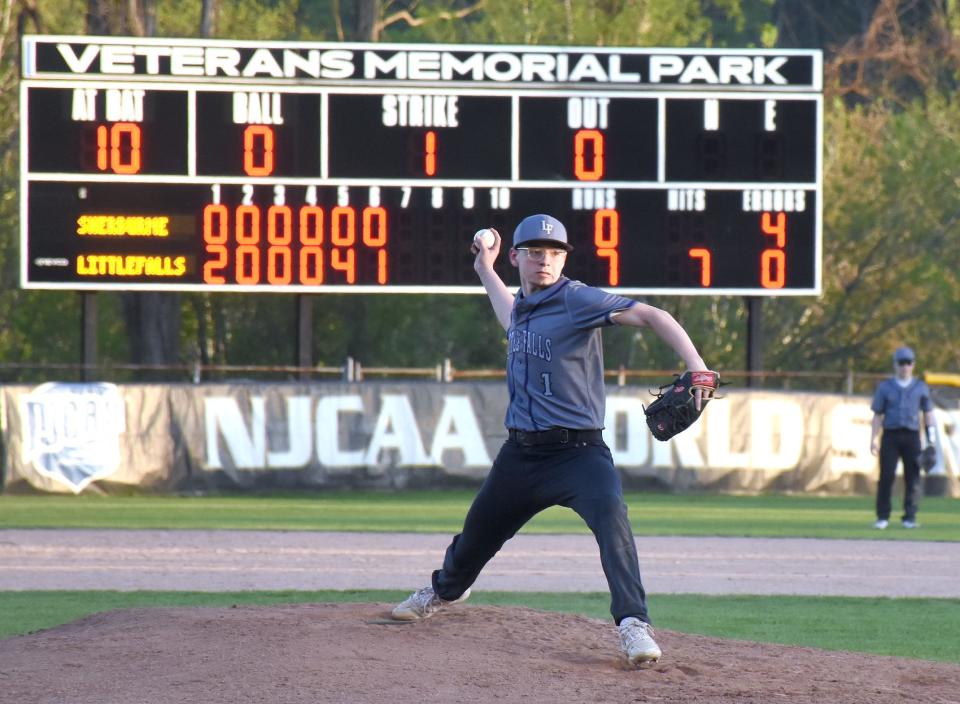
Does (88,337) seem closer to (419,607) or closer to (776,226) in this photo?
(776,226)

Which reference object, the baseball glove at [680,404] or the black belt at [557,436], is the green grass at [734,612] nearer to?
the black belt at [557,436]

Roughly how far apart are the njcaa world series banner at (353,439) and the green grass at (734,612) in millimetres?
9814

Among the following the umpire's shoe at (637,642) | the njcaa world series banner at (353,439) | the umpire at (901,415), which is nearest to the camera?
the umpire's shoe at (637,642)

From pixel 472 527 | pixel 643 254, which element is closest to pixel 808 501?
pixel 643 254

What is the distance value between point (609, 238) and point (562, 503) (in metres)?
13.0

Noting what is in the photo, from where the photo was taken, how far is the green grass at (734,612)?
909 cm

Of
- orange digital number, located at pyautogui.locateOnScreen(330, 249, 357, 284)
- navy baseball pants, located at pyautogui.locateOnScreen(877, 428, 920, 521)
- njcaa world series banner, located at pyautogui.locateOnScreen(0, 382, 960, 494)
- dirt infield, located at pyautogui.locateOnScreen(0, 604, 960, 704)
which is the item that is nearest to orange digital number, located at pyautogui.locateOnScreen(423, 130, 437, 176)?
orange digital number, located at pyautogui.locateOnScreen(330, 249, 357, 284)

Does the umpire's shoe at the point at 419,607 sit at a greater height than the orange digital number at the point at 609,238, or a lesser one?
lesser

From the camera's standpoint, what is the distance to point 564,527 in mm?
17578

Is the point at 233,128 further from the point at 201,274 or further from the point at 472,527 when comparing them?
the point at 472,527

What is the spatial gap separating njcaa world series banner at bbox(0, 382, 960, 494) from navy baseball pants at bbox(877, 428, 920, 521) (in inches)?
180

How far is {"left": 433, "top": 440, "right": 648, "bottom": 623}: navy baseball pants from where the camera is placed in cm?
683

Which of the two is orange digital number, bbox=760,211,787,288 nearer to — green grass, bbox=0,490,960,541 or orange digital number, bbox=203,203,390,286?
green grass, bbox=0,490,960,541

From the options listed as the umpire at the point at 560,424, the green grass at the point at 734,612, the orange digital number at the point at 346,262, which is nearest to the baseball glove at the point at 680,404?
the umpire at the point at 560,424
